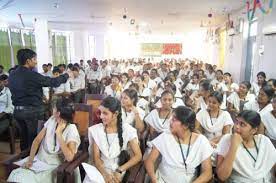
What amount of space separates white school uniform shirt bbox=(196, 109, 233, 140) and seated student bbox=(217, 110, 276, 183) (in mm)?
767

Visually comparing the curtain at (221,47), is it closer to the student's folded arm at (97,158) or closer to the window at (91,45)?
the window at (91,45)

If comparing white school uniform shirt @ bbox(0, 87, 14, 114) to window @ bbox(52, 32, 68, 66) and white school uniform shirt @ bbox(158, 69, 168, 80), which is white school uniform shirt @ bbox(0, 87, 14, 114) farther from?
window @ bbox(52, 32, 68, 66)

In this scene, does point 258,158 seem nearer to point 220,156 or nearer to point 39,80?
point 220,156

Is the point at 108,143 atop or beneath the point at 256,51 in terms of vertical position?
beneath

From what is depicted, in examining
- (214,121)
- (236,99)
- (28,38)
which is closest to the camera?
(214,121)

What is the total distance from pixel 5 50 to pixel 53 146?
22.6 feet

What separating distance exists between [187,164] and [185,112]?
14.9 inches

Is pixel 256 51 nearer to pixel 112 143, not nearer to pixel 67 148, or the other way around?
pixel 112 143

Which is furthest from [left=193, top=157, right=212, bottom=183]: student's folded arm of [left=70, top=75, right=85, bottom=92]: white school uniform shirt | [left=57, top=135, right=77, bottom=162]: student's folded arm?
[left=70, top=75, right=85, bottom=92]: white school uniform shirt

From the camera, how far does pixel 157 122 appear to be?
2801mm

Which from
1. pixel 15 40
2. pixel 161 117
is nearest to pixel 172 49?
pixel 15 40

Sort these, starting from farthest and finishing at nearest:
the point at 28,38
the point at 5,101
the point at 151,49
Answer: the point at 151,49 < the point at 28,38 < the point at 5,101

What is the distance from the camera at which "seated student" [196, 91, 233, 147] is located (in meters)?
2.66

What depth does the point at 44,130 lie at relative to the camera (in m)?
2.28
